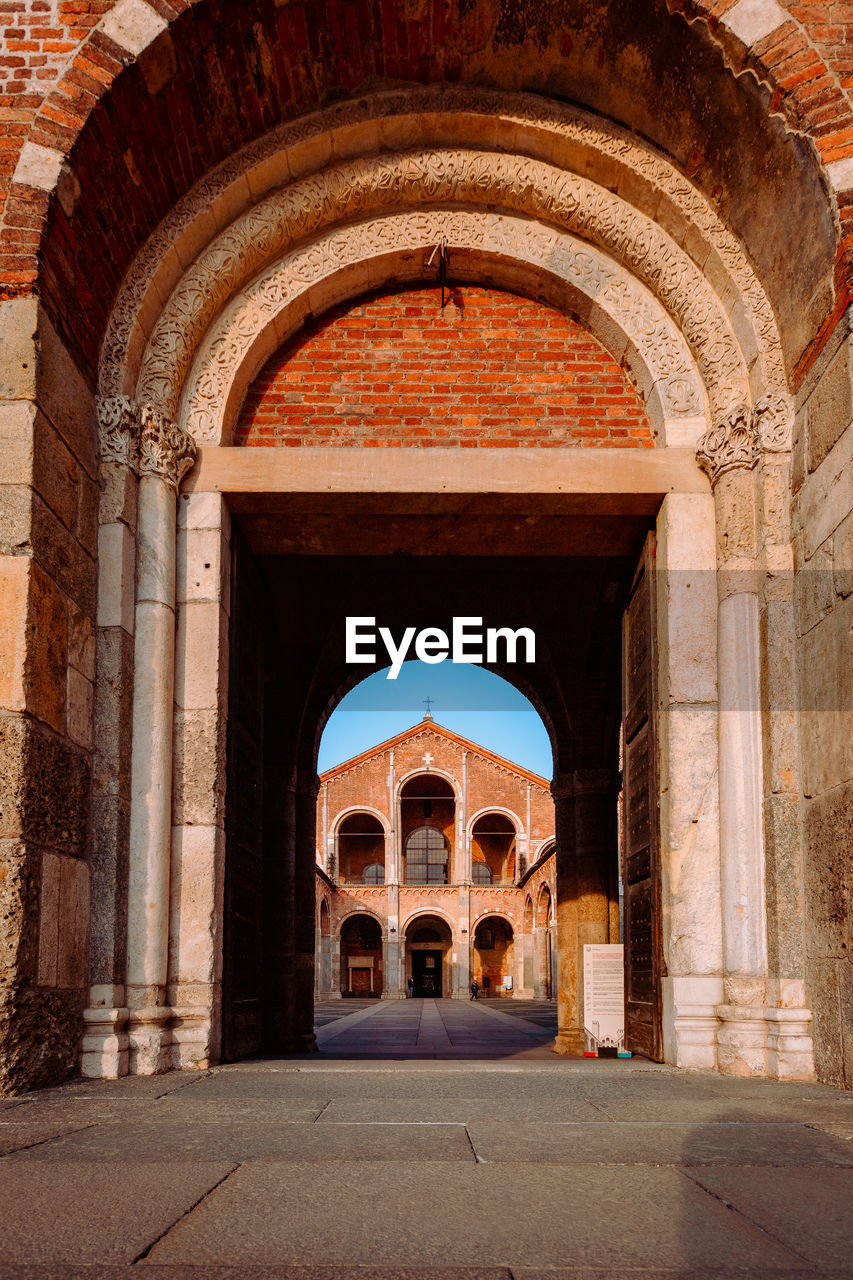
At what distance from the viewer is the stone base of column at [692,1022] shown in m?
5.55

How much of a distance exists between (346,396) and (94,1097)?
13.2 ft

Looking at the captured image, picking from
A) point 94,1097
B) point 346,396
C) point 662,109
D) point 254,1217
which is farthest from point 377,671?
point 254,1217

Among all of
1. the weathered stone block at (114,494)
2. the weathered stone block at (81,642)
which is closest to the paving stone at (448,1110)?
the weathered stone block at (81,642)

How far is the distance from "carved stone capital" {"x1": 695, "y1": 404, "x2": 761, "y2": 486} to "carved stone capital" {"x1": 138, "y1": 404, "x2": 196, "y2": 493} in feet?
9.32

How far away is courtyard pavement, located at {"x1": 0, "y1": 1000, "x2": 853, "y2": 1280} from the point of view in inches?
82.7

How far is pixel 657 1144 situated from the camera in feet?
10.8

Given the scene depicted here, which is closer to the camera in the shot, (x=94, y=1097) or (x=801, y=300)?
(x=94, y=1097)

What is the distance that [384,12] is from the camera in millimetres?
5848

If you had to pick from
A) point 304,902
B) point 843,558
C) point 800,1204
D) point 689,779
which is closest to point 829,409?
point 843,558

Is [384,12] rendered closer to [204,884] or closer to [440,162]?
[440,162]

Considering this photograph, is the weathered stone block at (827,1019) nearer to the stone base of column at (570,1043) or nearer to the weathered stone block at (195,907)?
the weathered stone block at (195,907)

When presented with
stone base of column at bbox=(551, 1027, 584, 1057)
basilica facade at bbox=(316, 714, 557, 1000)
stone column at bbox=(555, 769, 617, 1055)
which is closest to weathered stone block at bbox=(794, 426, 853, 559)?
stone base of column at bbox=(551, 1027, 584, 1057)

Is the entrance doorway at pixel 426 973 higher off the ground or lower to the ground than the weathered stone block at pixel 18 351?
lower

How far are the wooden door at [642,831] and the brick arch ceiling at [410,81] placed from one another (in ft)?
5.71
